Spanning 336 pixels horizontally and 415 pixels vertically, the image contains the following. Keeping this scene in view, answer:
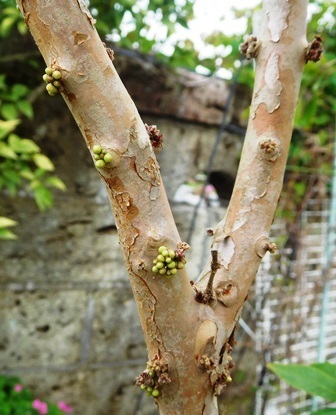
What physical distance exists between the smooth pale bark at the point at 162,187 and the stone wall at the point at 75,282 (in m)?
1.06

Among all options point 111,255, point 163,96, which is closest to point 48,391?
point 111,255

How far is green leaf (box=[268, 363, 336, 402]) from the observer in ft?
3.14

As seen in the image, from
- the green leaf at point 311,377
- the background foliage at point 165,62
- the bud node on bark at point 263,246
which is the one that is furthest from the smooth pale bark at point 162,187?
the background foliage at point 165,62

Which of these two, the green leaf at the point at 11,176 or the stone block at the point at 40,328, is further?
the stone block at the point at 40,328

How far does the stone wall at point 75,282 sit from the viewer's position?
5.11ft

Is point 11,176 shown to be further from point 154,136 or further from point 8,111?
point 154,136

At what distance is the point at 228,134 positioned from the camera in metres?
1.97

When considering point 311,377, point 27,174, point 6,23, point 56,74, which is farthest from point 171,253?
point 6,23

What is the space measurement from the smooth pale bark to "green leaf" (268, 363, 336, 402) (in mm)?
442

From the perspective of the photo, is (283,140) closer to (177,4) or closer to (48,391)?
(177,4)

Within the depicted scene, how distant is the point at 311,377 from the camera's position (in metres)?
0.99

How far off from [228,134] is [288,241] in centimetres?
59

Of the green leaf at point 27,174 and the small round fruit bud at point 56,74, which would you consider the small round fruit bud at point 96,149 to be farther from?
the green leaf at point 27,174

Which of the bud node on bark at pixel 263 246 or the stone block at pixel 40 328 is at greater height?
the bud node on bark at pixel 263 246
